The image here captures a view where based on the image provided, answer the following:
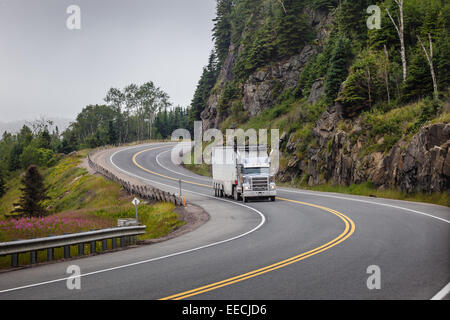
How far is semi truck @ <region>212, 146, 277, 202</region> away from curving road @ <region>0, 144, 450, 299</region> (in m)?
8.07

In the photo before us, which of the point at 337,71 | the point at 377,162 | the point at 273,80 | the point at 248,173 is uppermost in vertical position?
the point at 273,80

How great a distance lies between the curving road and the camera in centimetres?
761

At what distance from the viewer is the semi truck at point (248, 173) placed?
89.1ft

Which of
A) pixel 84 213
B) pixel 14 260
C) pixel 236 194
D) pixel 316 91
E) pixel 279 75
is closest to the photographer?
pixel 14 260

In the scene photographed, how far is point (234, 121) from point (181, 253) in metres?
52.0

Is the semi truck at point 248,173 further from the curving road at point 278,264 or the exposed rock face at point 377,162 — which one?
the curving road at point 278,264

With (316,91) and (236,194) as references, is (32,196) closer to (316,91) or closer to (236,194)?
(236,194)

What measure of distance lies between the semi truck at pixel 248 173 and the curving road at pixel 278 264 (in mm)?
8065

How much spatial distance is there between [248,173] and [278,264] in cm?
1771

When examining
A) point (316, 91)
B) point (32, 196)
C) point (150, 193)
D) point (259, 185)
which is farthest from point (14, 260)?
point (316, 91)

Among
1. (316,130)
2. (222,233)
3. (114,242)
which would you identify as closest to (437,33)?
(316,130)

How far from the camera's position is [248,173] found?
2736 centimetres

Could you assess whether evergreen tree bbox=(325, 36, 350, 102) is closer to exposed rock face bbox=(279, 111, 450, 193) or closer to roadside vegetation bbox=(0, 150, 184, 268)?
exposed rock face bbox=(279, 111, 450, 193)
